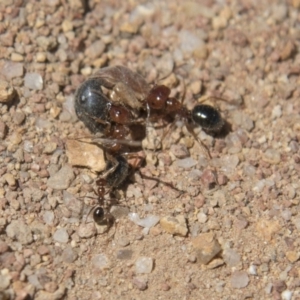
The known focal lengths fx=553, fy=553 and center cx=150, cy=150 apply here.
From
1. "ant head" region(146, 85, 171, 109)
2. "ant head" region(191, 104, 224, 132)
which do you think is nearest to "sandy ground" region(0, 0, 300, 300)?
"ant head" region(191, 104, 224, 132)

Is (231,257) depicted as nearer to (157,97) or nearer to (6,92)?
(157,97)

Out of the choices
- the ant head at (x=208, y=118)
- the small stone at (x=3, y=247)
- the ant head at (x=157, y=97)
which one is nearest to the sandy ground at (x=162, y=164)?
the small stone at (x=3, y=247)

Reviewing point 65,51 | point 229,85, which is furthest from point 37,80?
point 229,85

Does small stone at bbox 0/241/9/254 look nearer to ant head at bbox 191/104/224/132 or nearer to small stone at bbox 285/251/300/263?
ant head at bbox 191/104/224/132

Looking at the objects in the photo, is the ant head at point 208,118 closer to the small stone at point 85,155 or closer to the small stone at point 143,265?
the small stone at point 85,155

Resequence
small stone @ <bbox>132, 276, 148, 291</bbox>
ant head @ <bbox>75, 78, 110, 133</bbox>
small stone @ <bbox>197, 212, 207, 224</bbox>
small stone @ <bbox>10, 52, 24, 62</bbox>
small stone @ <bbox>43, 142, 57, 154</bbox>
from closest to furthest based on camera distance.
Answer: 1. small stone @ <bbox>132, 276, 148, 291</bbox>
2. small stone @ <bbox>197, 212, 207, 224</bbox>
3. small stone @ <bbox>43, 142, 57, 154</bbox>
4. ant head @ <bbox>75, 78, 110, 133</bbox>
5. small stone @ <bbox>10, 52, 24, 62</bbox>

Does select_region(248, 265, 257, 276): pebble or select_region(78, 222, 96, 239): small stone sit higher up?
select_region(78, 222, 96, 239): small stone
